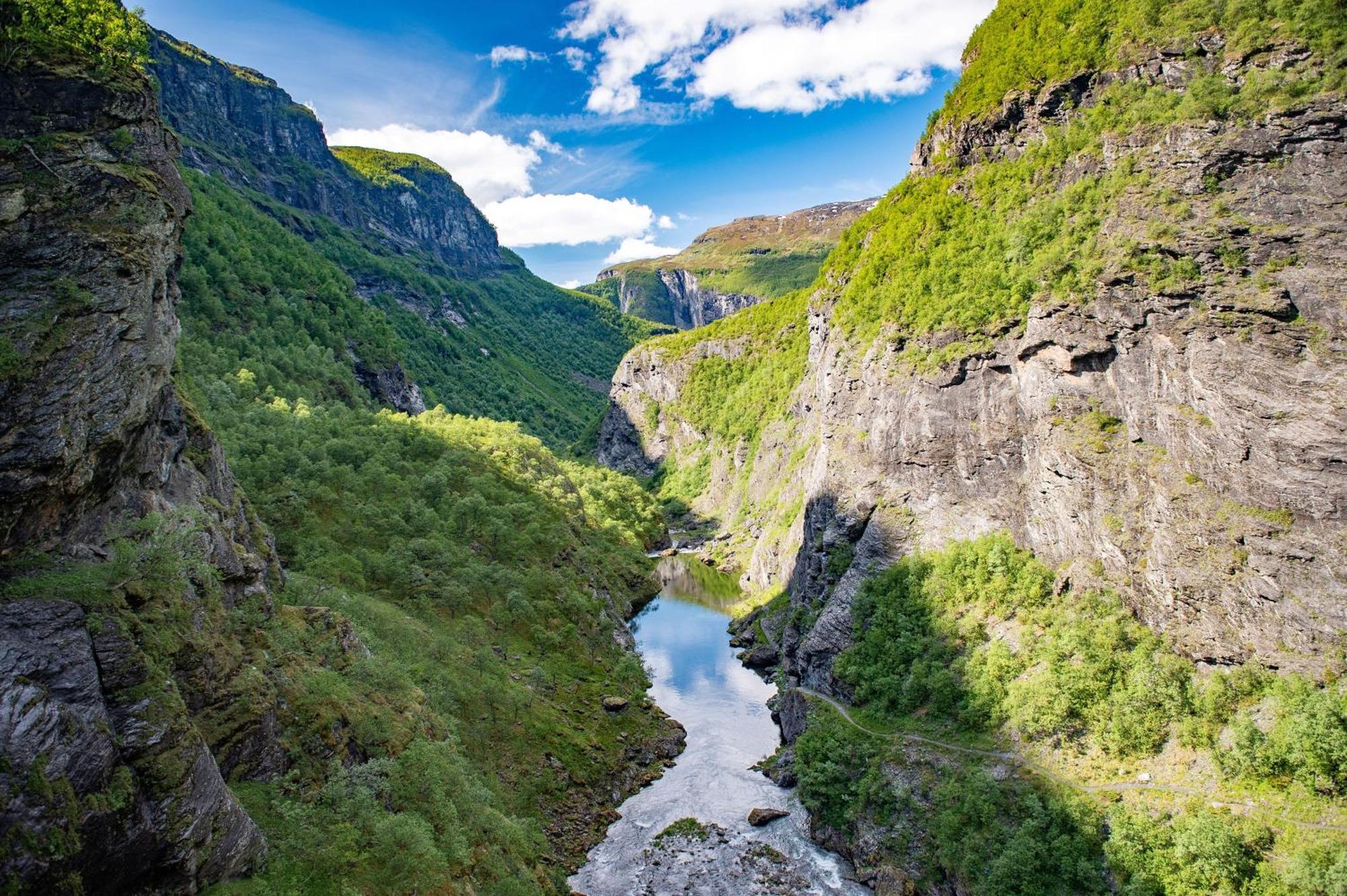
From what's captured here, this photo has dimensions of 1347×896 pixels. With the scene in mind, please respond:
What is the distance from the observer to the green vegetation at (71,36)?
894 inches

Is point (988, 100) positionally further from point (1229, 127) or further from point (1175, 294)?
point (1175, 294)

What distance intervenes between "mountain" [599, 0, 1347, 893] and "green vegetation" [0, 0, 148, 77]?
160 ft

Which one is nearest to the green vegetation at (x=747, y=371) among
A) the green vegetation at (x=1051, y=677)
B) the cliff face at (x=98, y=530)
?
the green vegetation at (x=1051, y=677)

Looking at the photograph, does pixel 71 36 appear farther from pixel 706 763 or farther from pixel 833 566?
pixel 833 566

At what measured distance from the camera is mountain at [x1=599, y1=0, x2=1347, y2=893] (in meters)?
32.9

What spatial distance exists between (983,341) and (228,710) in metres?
53.3

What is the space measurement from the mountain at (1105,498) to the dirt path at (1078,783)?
0.47ft

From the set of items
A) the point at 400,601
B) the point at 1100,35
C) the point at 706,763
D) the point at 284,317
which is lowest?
the point at 706,763

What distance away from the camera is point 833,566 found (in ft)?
204

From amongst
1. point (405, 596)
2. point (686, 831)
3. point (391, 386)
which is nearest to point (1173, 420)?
point (686, 831)

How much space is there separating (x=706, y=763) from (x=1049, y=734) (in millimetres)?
23810

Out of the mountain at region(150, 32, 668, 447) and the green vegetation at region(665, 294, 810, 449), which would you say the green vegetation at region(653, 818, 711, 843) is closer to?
the mountain at region(150, 32, 668, 447)

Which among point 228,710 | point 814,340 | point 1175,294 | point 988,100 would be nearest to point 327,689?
point 228,710

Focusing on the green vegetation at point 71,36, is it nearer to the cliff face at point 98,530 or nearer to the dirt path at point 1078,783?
the cliff face at point 98,530
